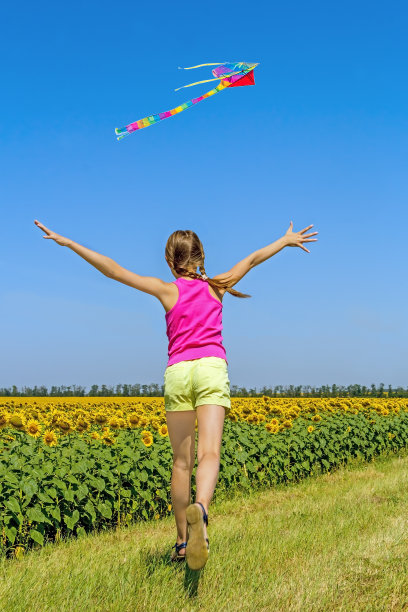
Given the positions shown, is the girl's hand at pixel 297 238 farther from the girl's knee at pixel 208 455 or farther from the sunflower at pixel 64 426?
the sunflower at pixel 64 426

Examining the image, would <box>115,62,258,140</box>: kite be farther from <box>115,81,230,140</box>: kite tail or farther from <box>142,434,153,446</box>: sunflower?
<box>142,434,153,446</box>: sunflower

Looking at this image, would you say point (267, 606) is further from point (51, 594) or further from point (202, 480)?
point (51, 594)

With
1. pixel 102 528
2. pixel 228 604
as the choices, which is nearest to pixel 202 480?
pixel 228 604

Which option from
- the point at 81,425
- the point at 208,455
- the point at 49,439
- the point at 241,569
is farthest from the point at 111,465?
the point at 208,455

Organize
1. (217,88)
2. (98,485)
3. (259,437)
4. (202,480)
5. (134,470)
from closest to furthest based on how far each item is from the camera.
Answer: (202,480), (217,88), (98,485), (134,470), (259,437)

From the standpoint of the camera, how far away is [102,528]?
273 inches

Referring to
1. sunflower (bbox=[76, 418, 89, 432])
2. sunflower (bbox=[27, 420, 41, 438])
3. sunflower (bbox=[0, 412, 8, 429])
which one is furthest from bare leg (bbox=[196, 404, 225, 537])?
sunflower (bbox=[76, 418, 89, 432])

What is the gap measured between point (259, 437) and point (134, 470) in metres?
3.47

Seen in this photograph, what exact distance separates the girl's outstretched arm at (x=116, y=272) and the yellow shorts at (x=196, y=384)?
51 centimetres

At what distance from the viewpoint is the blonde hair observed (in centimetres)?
431

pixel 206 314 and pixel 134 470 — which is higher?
pixel 206 314

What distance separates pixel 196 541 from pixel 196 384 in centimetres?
96

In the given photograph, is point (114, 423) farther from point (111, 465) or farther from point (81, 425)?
point (111, 465)

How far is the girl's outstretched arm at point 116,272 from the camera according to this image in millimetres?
4020
